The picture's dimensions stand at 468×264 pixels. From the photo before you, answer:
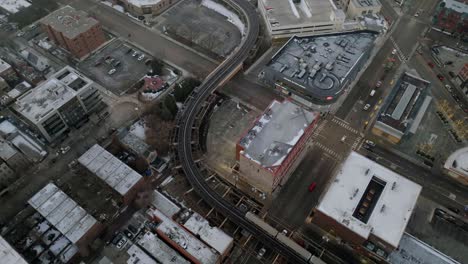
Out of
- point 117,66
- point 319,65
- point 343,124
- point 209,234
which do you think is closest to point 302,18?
point 319,65

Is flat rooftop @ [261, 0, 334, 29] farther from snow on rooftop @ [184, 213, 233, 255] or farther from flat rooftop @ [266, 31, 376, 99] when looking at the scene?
snow on rooftop @ [184, 213, 233, 255]

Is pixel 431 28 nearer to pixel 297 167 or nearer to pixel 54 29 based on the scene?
pixel 297 167

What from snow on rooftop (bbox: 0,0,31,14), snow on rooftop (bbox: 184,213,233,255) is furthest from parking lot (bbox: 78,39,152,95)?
snow on rooftop (bbox: 184,213,233,255)

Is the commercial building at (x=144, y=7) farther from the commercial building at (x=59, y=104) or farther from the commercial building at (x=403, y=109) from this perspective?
the commercial building at (x=403, y=109)

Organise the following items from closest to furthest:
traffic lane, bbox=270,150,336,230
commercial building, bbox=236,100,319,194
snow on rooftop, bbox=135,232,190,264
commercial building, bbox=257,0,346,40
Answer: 1. snow on rooftop, bbox=135,232,190,264
2. commercial building, bbox=236,100,319,194
3. traffic lane, bbox=270,150,336,230
4. commercial building, bbox=257,0,346,40

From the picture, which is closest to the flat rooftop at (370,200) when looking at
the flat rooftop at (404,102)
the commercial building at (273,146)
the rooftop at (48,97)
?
the commercial building at (273,146)

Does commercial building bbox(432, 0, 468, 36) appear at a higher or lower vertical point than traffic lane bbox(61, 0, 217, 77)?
higher

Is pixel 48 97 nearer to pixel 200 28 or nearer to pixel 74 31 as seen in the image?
pixel 74 31
